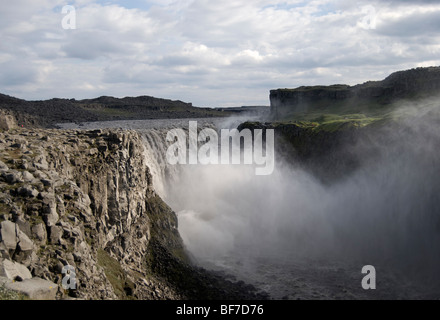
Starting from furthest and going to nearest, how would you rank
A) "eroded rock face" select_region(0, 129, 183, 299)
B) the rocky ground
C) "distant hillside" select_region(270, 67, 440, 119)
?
"distant hillside" select_region(270, 67, 440, 119) → "eroded rock face" select_region(0, 129, 183, 299) → the rocky ground

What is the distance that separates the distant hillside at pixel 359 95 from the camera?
89812 millimetres

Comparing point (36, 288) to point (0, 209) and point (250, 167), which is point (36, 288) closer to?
point (0, 209)

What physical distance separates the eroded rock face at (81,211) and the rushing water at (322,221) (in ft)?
30.3

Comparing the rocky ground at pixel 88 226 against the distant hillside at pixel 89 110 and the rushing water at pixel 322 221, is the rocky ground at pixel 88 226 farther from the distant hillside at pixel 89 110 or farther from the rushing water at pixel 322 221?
the distant hillside at pixel 89 110

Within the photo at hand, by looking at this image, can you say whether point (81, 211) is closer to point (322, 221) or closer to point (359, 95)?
point (322, 221)

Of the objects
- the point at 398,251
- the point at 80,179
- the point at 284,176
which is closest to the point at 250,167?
the point at 284,176

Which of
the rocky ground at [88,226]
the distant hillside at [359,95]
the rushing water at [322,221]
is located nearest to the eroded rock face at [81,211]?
the rocky ground at [88,226]

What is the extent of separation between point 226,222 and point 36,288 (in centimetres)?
3447

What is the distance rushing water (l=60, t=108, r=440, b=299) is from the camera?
36031 mm

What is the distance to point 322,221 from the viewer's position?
49469 mm

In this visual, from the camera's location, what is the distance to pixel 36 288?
1522cm

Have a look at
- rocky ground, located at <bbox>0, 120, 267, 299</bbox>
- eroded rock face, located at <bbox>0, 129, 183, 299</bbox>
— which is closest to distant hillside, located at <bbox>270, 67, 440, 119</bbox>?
rocky ground, located at <bbox>0, 120, 267, 299</bbox>

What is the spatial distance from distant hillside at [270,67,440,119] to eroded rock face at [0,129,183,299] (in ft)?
218

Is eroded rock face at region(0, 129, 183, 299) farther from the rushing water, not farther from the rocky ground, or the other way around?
the rushing water
